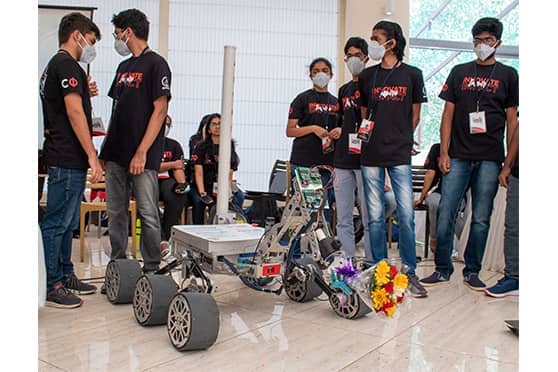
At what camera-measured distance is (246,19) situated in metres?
5.65

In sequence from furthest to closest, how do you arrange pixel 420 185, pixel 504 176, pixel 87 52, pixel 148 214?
1. pixel 420 185
2. pixel 504 176
3. pixel 148 214
4. pixel 87 52

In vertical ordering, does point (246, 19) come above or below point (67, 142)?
above

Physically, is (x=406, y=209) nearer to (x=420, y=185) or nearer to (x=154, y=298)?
(x=154, y=298)

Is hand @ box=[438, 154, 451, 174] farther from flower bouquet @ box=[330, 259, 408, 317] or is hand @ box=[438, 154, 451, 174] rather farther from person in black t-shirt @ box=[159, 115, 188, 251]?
person in black t-shirt @ box=[159, 115, 188, 251]

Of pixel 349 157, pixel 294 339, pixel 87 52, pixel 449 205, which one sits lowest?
pixel 294 339

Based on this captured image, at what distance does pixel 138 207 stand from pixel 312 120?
134cm

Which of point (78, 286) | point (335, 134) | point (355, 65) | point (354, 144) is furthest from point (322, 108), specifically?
point (78, 286)

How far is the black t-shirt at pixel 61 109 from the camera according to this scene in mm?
2230

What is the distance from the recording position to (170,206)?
388 centimetres

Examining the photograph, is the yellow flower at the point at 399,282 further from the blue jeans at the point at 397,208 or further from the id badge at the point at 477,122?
the id badge at the point at 477,122
